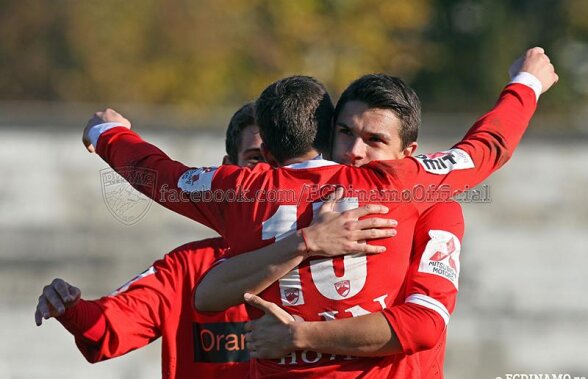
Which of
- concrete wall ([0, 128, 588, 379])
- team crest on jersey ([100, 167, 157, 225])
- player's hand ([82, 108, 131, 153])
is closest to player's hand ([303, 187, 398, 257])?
team crest on jersey ([100, 167, 157, 225])

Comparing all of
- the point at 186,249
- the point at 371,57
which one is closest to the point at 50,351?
the point at 186,249

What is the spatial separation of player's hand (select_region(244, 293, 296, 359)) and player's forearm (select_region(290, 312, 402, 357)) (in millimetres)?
42

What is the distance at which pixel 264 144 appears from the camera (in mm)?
4012

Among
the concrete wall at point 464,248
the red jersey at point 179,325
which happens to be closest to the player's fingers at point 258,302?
the red jersey at point 179,325

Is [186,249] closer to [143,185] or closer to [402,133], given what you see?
[143,185]

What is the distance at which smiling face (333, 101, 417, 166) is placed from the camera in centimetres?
394

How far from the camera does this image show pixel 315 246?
3.72 metres

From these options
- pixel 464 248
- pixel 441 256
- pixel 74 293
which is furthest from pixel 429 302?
pixel 464 248

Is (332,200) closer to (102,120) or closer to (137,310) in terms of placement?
(102,120)

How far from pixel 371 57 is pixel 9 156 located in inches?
703

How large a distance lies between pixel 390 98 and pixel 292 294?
806mm

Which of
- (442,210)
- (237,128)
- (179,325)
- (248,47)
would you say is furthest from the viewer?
(248,47)

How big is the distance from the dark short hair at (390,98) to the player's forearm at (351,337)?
0.73 metres

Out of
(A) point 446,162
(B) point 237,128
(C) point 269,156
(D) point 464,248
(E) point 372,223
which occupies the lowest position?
(E) point 372,223
